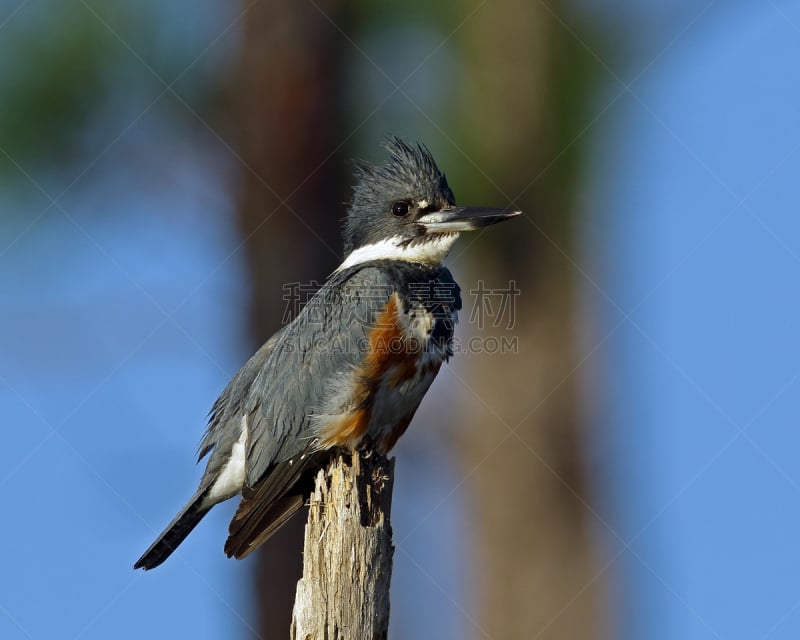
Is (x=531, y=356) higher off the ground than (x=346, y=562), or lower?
higher

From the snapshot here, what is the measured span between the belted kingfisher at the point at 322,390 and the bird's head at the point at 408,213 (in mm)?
56

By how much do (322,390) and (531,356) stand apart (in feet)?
12.2

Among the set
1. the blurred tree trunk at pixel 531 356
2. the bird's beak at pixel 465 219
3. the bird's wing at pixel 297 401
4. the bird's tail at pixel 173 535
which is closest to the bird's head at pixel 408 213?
the bird's beak at pixel 465 219

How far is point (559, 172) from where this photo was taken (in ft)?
28.2

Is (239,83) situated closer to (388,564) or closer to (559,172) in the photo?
(559,172)

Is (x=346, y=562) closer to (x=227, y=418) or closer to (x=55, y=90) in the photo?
(x=227, y=418)

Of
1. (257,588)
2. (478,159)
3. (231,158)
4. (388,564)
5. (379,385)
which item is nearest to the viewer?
(388,564)

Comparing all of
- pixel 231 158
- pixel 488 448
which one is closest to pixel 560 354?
pixel 488 448

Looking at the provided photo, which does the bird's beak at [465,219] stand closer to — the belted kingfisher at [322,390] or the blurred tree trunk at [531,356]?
the belted kingfisher at [322,390]

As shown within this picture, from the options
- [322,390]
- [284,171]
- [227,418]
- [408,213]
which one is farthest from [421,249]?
[284,171]

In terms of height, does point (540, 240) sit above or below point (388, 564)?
above

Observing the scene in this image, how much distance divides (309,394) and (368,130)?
3.93 m

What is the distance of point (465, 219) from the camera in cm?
525

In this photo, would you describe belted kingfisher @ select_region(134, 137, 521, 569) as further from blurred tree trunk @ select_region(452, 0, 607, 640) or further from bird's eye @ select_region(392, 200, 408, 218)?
blurred tree trunk @ select_region(452, 0, 607, 640)
